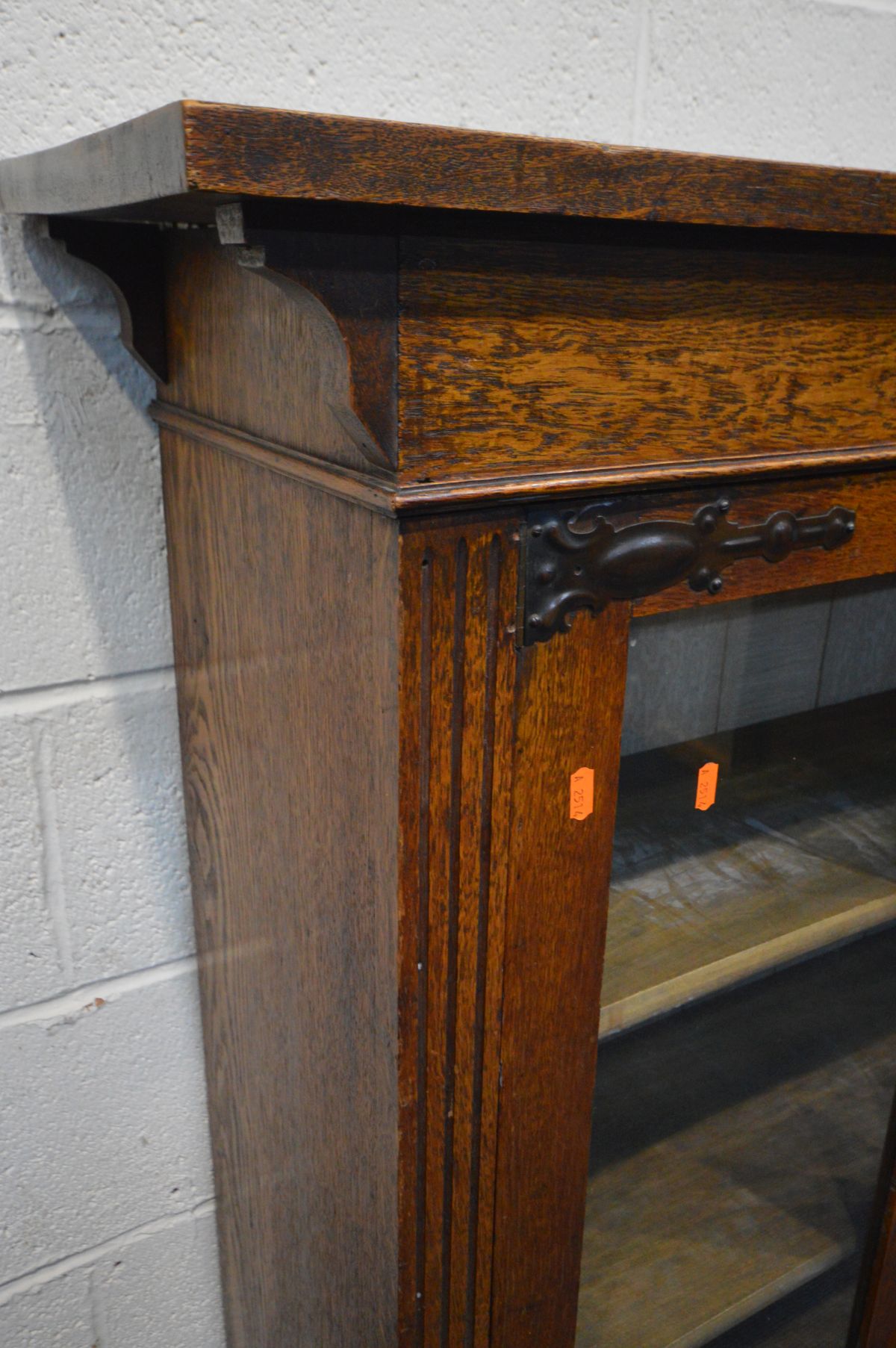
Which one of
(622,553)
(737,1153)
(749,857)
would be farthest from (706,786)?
(737,1153)

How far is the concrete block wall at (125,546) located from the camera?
71cm

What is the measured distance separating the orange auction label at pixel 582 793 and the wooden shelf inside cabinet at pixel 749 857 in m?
0.03

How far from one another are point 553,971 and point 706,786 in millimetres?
152

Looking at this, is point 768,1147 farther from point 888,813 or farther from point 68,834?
point 68,834

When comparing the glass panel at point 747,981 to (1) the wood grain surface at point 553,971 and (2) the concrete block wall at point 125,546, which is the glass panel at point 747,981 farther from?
(2) the concrete block wall at point 125,546

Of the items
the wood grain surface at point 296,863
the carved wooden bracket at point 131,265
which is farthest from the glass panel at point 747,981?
the carved wooden bracket at point 131,265

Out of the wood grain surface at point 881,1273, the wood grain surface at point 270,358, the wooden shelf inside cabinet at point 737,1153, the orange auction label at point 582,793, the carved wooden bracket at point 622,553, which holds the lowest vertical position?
the wood grain surface at point 881,1273

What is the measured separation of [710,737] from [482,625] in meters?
0.22

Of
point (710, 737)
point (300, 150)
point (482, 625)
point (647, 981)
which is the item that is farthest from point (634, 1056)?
point (300, 150)

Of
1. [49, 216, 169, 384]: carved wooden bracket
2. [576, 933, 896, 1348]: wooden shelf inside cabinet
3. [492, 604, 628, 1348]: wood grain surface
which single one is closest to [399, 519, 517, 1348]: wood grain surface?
[492, 604, 628, 1348]: wood grain surface

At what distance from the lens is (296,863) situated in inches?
25.4

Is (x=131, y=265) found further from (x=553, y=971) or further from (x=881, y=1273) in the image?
(x=881, y=1273)

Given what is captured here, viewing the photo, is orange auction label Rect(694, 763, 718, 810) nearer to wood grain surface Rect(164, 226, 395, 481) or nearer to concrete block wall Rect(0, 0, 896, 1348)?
wood grain surface Rect(164, 226, 395, 481)

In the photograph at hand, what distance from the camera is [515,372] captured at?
0.46 metres
